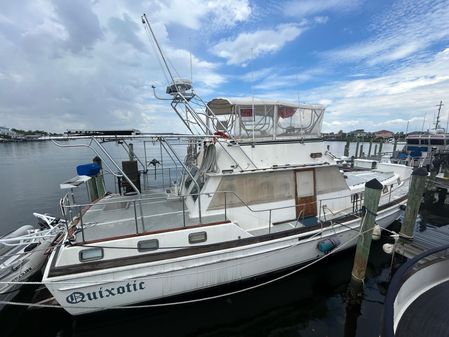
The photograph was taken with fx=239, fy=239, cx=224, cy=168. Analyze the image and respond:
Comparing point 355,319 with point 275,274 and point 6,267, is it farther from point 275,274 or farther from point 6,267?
point 6,267

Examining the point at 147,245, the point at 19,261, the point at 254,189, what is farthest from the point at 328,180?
the point at 19,261

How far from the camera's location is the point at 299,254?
6.27 metres

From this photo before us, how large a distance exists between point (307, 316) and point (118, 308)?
169 inches

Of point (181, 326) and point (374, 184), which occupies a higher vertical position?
point (374, 184)

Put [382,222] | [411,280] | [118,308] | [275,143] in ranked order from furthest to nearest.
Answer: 1. [382,222]
2. [275,143]
3. [118,308]
4. [411,280]

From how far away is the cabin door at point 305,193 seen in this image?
6828mm

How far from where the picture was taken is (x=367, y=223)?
5543 mm

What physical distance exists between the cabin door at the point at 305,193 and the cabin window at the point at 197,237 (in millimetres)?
2886

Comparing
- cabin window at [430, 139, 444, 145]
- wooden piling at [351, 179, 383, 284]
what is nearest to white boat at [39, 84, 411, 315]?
wooden piling at [351, 179, 383, 284]

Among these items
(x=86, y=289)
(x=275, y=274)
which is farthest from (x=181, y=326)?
(x=275, y=274)

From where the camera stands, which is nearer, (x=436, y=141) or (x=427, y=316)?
(x=427, y=316)

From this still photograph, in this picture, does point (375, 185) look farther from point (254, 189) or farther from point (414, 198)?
point (254, 189)

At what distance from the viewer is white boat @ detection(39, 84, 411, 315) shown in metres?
4.82

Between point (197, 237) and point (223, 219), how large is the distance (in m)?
0.81
